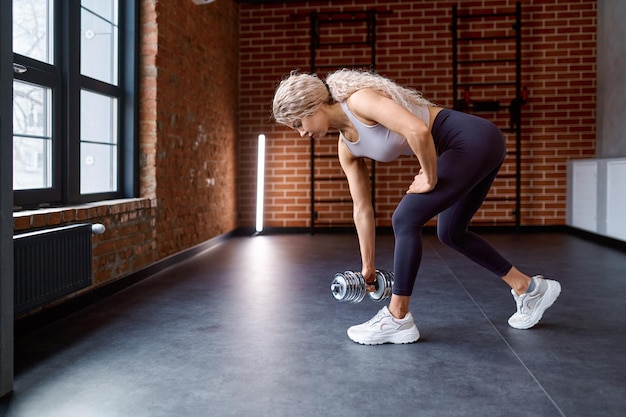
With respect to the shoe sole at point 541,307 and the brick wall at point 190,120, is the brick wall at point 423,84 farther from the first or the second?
the shoe sole at point 541,307

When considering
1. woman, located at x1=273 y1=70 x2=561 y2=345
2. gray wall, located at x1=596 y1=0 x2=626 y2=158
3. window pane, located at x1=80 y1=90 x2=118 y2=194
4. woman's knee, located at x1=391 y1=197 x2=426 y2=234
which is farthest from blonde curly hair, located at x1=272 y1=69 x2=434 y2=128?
gray wall, located at x1=596 y1=0 x2=626 y2=158

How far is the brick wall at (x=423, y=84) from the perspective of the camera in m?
7.20

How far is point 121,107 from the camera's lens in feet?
14.3

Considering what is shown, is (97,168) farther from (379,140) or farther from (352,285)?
(379,140)

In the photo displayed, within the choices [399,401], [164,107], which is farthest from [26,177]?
[399,401]

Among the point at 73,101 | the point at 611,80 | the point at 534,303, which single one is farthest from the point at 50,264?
the point at 611,80

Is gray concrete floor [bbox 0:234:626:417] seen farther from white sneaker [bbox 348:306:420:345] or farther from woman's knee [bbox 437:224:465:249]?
woman's knee [bbox 437:224:465:249]

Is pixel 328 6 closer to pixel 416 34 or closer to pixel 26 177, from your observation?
pixel 416 34

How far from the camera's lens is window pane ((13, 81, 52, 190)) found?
10.3ft

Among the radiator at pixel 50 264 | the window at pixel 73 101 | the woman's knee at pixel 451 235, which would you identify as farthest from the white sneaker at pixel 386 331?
the window at pixel 73 101

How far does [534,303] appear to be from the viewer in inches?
114

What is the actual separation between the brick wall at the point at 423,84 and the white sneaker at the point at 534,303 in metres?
4.48

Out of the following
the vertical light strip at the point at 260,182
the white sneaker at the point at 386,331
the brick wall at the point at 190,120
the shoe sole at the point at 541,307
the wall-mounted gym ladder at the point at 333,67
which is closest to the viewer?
the white sneaker at the point at 386,331

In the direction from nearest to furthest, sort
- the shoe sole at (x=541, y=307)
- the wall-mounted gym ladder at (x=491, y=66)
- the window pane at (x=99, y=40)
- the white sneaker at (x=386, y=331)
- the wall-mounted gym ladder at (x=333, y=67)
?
the white sneaker at (x=386, y=331), the shoe sole at (x=541, y=307), the window pane at (x=99, y=40), the wall-mounted gym ladder at (x=491, y=66), the wall-mounted gym ladder at (x=333, y=67)
